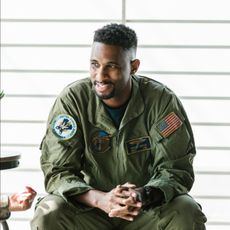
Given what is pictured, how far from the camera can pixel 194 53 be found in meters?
3.54

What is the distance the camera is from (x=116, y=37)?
9.02ft

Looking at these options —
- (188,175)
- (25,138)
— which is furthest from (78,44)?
(188,175)

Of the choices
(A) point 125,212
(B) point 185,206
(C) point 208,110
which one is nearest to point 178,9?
(C) point 208,110

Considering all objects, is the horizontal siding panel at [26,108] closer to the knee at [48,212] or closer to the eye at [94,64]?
the eye at [94,64]

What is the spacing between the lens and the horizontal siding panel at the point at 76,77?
3.57m

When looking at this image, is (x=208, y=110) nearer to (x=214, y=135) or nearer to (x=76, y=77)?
(x=214, y=135)

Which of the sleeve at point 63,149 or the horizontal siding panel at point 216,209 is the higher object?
the sleeve at point 63,149

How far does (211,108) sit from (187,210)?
47.1 inches

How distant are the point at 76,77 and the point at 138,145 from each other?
40.3 inches

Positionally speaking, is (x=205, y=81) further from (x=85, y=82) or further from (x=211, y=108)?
(x=85, y=82)

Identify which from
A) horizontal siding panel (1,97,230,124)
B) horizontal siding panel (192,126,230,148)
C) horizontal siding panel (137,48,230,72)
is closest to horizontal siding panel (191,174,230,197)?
horizontal siding panel (192,126,230,148)

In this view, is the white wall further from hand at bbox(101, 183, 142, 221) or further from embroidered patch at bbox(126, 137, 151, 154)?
hand at bbox(101, 183, 142, 221)

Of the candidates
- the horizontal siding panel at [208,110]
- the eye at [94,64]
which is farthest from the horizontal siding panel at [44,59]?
the eye at [94,64]

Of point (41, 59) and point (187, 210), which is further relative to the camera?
point (41, 59)
